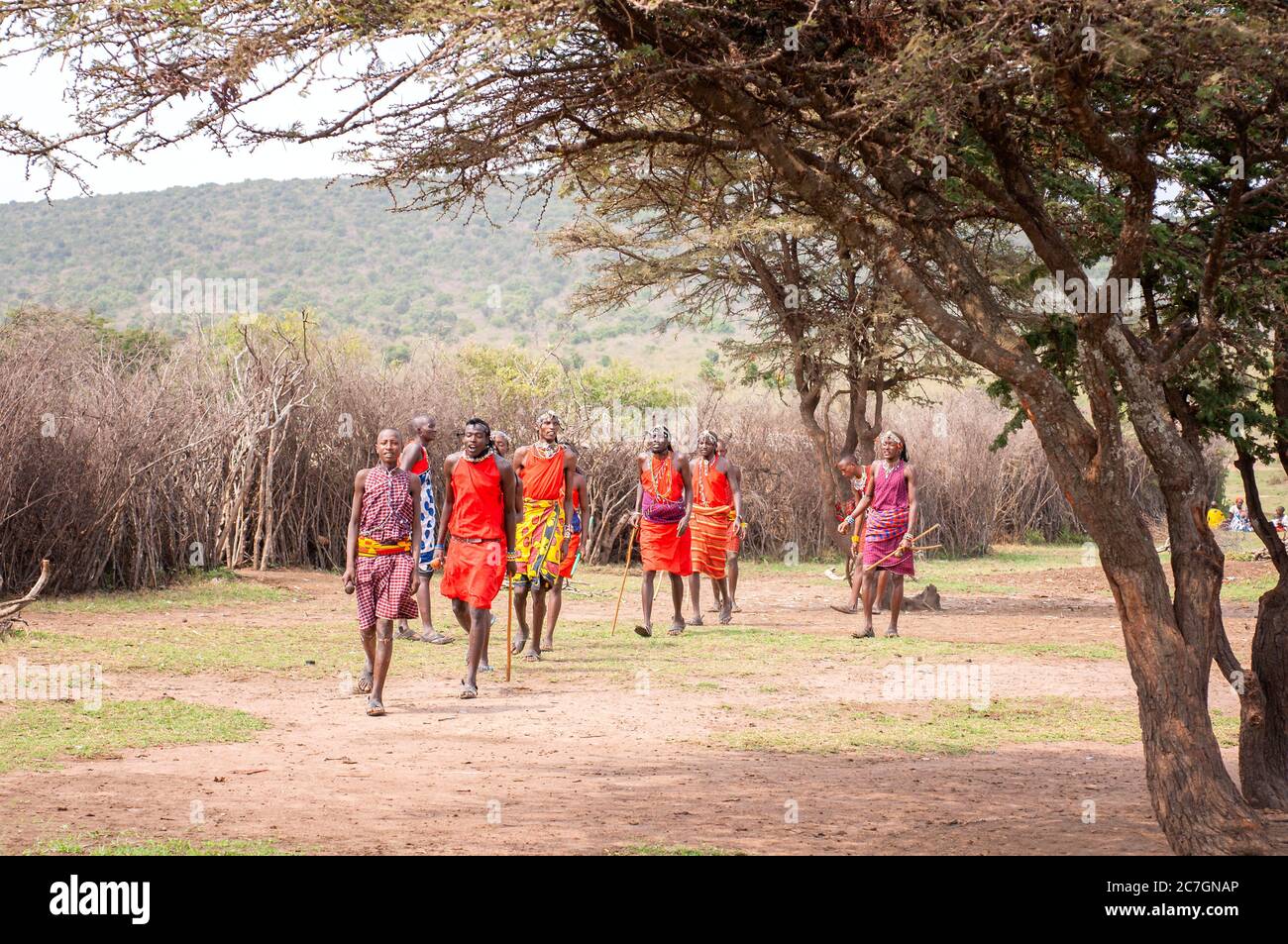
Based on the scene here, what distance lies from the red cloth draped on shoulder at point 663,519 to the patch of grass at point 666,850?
792 centimetres

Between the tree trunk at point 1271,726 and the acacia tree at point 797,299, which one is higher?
the acacia tree at point 797,299

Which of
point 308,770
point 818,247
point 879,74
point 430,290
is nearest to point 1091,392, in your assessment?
point 879,74

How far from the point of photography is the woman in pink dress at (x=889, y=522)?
1369 centimetres

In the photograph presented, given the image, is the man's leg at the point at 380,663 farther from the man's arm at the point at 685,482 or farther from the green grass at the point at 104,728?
the man's arm at the point at 685,482

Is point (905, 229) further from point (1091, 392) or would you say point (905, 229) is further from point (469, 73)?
point (469, 73)

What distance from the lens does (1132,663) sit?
600cm

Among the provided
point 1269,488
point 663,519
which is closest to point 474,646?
point 663,519

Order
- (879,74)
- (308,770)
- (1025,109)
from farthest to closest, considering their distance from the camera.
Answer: (308,770), (1025,109), (879,74)

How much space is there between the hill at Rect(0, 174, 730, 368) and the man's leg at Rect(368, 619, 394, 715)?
53226mm

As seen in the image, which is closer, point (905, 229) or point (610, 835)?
point (610, 835)

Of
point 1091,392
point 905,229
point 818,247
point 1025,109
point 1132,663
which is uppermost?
point 818,247

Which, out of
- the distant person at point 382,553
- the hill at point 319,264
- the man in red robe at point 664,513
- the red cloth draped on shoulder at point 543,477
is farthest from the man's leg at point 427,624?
the hill at point 319,264

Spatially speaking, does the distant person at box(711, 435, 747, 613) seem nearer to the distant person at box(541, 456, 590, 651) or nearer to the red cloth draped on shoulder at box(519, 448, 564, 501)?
the distant person at box(541, 456, 590, 651)
